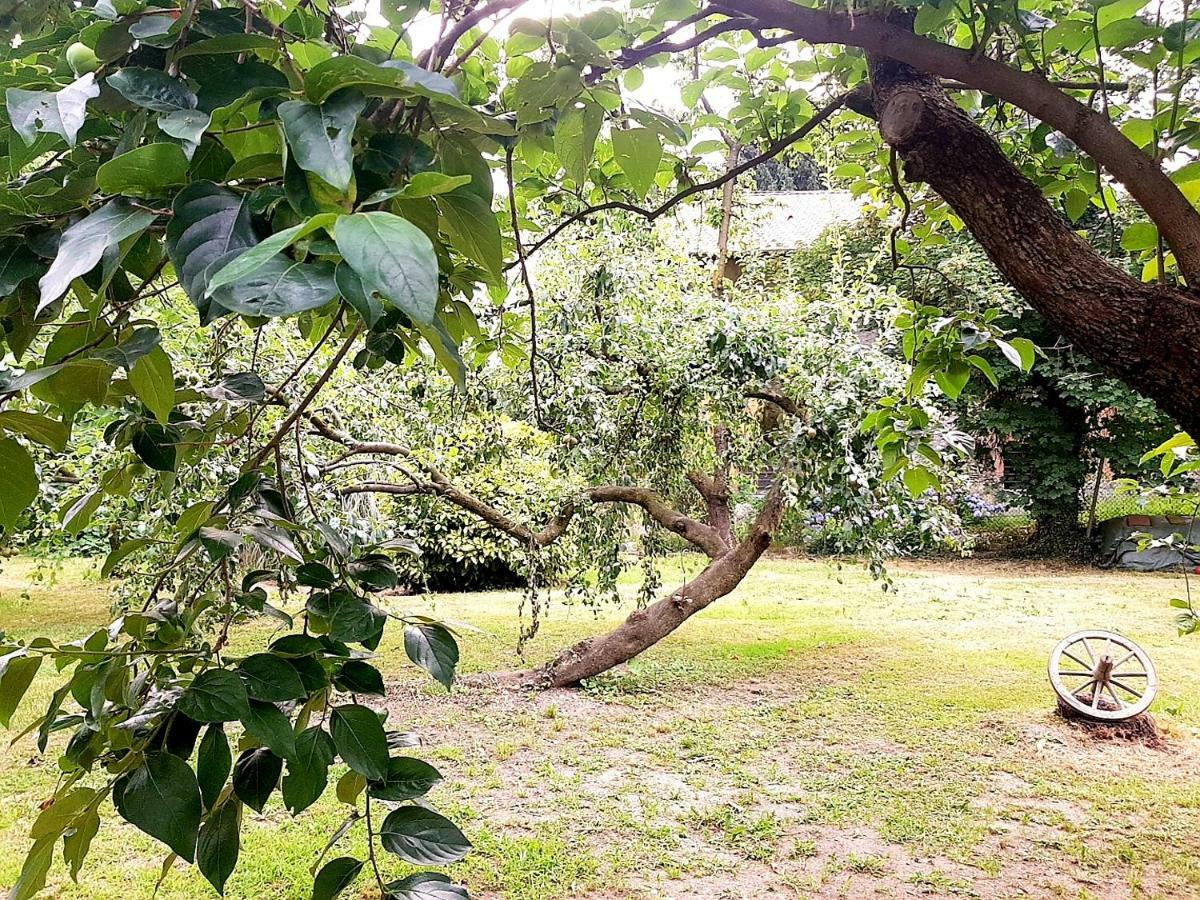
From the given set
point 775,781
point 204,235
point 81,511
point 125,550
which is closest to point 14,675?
point 125,550

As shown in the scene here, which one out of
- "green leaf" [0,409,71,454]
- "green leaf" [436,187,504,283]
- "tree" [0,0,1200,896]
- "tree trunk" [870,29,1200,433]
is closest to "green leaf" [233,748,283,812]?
"tree" [0,0,1200,896]

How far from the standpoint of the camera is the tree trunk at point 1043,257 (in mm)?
1023

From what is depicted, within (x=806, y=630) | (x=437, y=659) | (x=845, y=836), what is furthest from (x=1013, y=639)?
(x=437, y=659)

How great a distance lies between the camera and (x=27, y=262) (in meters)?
0.40

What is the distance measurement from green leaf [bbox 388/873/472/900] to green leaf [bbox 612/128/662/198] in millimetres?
598

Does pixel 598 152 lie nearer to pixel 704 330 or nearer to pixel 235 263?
pixel 235 263

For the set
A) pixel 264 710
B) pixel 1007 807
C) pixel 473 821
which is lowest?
pixel 473 821

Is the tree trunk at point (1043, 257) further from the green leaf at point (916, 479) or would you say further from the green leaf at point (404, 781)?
the green leaf at point (404, 781)

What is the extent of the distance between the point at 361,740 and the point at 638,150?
1.80 feet

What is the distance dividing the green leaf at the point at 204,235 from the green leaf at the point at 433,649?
296 mm

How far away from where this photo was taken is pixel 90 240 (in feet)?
1.04

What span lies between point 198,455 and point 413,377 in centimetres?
356

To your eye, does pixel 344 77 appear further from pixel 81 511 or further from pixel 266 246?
pixel 81 511

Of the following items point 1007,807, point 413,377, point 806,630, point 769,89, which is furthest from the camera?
point 806,630
